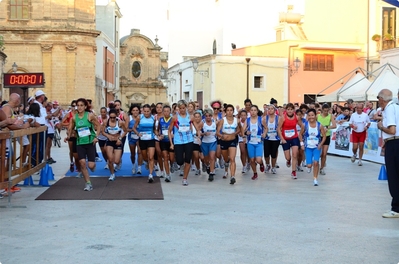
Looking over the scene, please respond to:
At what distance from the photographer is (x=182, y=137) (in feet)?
42.2

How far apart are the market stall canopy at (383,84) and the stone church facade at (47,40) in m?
23.3

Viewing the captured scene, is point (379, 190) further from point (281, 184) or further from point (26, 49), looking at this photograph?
point (26, 49)

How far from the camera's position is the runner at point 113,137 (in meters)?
13.3

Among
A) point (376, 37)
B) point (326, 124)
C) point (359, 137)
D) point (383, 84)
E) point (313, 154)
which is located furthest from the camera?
point (376, 37)

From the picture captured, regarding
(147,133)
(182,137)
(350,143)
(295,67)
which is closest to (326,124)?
(182,137)

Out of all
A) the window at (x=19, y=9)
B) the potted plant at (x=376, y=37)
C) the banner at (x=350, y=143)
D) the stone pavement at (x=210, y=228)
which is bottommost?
the stone pavement at (x=210, y=228)

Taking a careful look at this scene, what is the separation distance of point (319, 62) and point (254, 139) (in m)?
28.8

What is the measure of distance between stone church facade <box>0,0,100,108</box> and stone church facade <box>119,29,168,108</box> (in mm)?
29291

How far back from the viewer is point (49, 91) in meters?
41.7

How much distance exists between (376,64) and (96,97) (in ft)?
67.8

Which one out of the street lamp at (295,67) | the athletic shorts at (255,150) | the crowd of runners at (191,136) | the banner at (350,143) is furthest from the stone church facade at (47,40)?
the athletic shorts at (255,150)

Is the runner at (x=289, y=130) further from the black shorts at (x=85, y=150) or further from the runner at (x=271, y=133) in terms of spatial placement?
the black shorts at (x=85, y=150)

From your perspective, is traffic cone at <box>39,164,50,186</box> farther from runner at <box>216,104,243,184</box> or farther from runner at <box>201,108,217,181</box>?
runner at <box>216,104,243,184</box>

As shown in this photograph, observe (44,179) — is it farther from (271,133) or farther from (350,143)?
(350,143)
